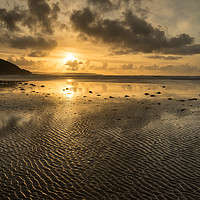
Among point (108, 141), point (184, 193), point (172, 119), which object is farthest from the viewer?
point (172, 119)

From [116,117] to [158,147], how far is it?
10.1 m

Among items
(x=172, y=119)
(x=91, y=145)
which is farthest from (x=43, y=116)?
(x=172, y=119)

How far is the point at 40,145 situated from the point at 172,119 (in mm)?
16944

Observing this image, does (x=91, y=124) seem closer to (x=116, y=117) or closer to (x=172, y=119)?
(x=116, y=117)

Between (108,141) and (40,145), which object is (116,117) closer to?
(108,141)

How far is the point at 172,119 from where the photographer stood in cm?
2328

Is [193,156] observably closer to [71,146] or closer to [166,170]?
[166,170]

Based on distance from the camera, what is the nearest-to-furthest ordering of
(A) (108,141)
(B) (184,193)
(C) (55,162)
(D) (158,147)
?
(B) (184,193)
(C) (55,162)
(D) (158,147)
(A) (108,141)

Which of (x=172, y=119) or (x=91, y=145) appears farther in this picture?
(x=172, y=119)

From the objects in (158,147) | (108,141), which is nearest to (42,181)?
(108,141)

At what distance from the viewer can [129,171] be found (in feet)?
35.6

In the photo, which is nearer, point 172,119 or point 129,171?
point 129,171

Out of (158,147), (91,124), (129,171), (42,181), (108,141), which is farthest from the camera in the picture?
(91,124)

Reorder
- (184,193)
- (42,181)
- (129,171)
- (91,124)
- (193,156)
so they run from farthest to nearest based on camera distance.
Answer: (91,124)
(193,156)
(129,171)
(42,181)
(184,193)
